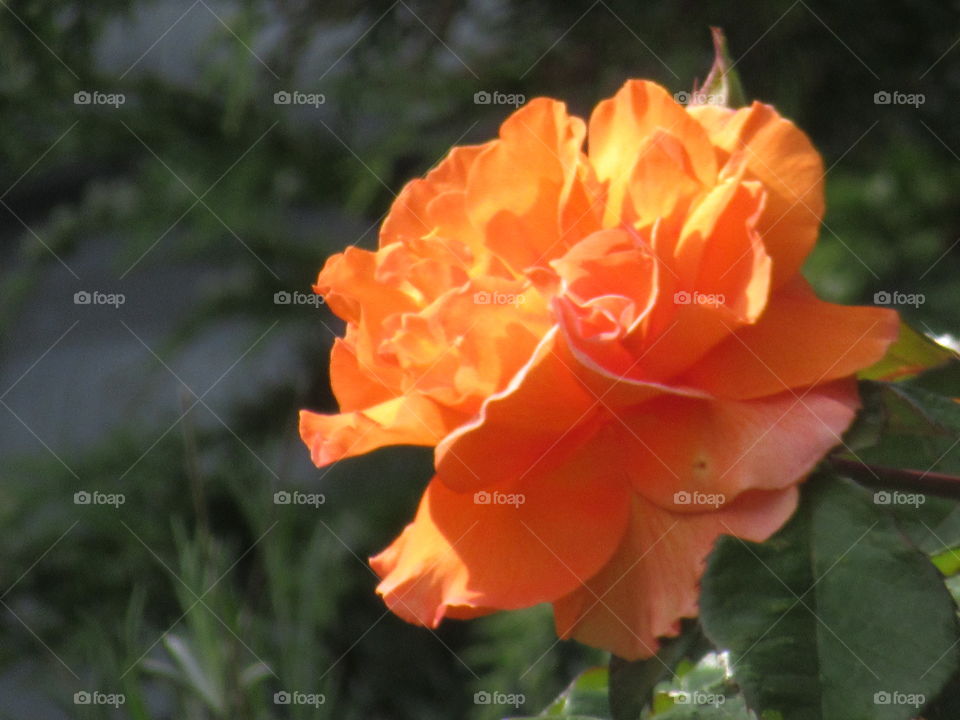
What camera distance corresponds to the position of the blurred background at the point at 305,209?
120 cm

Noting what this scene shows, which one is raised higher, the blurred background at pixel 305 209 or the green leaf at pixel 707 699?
the blurred background at pixel 305 209

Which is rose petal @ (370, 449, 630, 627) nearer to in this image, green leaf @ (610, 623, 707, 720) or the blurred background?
green leaf @ (610, 623, 707, 720)

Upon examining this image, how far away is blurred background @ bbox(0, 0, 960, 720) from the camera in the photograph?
3.95ft

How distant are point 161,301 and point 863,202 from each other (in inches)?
65.0

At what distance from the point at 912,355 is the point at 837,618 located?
11 centimetres

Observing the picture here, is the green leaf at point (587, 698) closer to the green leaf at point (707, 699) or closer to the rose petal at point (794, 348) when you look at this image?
the green leaf at point (707, 699)

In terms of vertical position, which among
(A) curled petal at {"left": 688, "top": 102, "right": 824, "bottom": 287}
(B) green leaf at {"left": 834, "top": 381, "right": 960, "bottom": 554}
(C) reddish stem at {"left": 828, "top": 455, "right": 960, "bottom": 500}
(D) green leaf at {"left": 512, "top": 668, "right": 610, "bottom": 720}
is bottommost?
(D) green leaf at {"left": 512, "top": 668, "right": 610, "bottom": 720}

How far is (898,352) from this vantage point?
365 millimetres

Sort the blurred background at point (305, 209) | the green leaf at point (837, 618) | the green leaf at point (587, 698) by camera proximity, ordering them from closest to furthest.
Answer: the green leaf at point (837, 618) → the green leaf at point (587, 698) → the blurred background at point (305, 209)

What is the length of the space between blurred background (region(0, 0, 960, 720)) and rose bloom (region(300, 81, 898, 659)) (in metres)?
0.63

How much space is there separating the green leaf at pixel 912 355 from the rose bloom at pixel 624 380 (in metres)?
0.03

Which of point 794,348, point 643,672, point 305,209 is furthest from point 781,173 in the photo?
point 305,209

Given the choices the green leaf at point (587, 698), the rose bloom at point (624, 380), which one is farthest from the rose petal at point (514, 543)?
the green leaf at point (587, 698)

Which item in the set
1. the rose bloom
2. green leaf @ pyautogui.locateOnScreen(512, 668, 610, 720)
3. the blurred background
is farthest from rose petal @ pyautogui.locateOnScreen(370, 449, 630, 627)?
the blurred background
